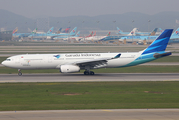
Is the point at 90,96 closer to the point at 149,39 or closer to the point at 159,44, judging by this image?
the point at 159,44

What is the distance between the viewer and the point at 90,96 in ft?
77.0

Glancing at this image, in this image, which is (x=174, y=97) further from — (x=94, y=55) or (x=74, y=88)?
Answer: (x=94, y=55)

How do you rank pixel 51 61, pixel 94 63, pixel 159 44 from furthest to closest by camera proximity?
pixel 159 44 < pixel 51 61 < pixel 94 63

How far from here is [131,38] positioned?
6486 inches

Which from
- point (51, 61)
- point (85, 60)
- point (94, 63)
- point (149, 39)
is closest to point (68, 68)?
point (51, 61)

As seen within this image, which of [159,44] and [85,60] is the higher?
[159,44]

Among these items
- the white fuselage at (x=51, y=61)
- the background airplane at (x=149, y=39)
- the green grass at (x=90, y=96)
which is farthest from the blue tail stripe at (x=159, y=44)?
the background airplane at (x=149, y=39)

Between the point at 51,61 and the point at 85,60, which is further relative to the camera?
the point at 85,60

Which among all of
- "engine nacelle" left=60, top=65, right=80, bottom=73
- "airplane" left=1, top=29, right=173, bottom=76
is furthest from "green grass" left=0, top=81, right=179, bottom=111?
"airplane" left=1, top=29, right=173, bottom=76

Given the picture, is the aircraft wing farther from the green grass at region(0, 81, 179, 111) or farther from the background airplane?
the background airplane

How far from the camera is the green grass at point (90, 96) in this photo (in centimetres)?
1950

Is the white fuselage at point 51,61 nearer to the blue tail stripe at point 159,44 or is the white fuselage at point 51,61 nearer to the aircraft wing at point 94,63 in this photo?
the aircraft wing at point 94,63

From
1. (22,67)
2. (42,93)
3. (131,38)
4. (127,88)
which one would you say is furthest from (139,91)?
(131,38)

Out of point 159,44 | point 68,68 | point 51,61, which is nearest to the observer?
point 68,68
